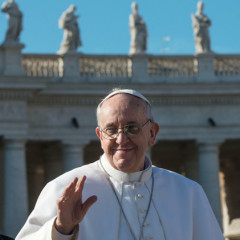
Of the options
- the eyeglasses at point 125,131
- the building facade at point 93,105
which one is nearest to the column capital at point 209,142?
the building facade at point 93,105

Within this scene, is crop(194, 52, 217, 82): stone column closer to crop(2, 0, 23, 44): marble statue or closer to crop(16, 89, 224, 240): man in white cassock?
crop(2, 0, 23, 44): marble statue

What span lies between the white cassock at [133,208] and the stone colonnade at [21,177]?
92.1 feet

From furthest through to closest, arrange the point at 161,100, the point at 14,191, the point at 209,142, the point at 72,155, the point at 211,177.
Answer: the point at 209,142
the point at 161,100
the point at 211,177
the point at 72,155
the point at 14,191

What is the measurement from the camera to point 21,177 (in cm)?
3700

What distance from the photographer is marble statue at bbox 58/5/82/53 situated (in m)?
39.9

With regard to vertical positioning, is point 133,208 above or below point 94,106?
above

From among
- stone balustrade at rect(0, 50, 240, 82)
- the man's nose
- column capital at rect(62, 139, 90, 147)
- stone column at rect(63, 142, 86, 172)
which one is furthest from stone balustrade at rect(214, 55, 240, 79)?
the man's nose

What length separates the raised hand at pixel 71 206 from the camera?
743 centimetres

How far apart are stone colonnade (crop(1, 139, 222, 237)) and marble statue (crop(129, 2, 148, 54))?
5.12 meters

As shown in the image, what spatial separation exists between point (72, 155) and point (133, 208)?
100 feet

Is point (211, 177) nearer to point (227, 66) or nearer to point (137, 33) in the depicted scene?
point (227, 66)

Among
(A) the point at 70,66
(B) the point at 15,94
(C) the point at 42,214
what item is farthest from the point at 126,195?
(A) the point at 70,66

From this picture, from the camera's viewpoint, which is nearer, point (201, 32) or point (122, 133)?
point (122, 133)

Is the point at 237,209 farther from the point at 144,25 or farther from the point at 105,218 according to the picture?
the point at 105,218
